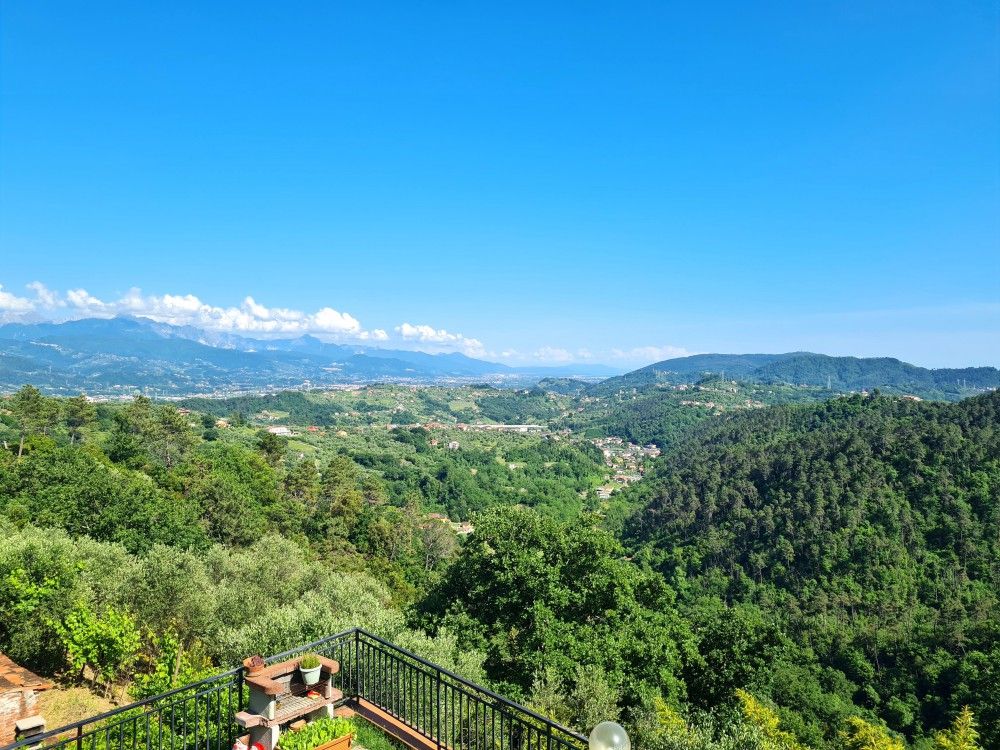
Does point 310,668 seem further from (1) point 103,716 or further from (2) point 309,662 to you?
(1) point 103,716

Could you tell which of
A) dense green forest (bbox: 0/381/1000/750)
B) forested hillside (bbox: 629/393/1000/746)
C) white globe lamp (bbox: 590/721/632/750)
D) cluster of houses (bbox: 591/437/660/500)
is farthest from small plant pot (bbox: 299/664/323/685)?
cluster of houses (bbox: 591/437/660/500)

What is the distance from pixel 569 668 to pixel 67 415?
56600mm

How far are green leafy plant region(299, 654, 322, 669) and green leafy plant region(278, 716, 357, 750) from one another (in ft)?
2.18

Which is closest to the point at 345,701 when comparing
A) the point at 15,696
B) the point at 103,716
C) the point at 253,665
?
the point at 253,665

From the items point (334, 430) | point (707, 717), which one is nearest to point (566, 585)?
point (707, 717)

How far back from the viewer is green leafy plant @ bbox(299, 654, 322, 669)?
754cm

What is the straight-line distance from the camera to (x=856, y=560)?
2618 inches

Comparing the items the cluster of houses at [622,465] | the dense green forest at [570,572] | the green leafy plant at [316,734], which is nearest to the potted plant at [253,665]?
the green leafy plant at [316,734]

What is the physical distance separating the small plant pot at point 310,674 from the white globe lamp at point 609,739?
14.7 feet

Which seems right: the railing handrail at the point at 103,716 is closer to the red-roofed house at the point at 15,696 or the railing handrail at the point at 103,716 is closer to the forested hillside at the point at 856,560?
the red-roofed house at the point at 15,696

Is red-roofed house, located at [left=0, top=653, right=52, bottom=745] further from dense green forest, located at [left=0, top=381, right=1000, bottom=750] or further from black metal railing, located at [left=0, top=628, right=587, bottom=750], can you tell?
black metal railing, located at [left=0, top=628, right=587, bottom=750]

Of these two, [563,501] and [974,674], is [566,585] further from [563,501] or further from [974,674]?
[563,501]

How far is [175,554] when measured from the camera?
2030 centimetres

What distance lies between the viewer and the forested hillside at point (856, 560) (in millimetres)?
43812
